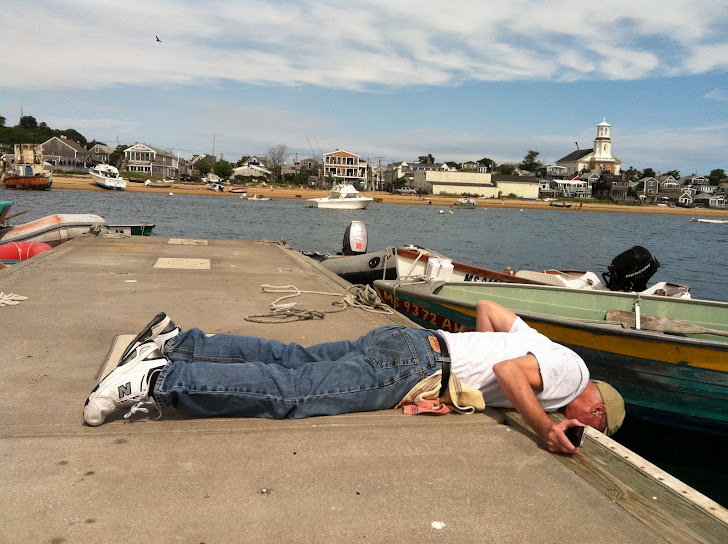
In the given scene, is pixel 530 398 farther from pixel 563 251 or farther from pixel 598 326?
pixel 563 251

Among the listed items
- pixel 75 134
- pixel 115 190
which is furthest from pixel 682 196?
pixel 75 134

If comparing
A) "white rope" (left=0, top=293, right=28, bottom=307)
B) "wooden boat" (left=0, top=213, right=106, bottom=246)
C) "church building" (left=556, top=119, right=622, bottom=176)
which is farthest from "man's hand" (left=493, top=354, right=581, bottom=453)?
"church building" (left=556, top=119, right=622, bottom=176)

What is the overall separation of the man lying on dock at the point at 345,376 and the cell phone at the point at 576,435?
3cm

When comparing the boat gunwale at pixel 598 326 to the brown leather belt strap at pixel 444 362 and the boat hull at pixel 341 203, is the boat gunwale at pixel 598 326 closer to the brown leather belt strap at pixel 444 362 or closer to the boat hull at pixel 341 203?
the brown leather belt strap at pixel 444 362

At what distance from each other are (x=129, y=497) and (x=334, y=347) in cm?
168

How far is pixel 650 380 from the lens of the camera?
6.30 metres

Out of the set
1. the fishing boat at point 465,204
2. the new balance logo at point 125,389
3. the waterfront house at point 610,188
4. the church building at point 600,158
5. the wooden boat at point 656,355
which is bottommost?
the wooden boat at point 656,355

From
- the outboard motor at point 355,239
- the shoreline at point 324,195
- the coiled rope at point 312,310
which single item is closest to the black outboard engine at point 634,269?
the coiled rope at point 312,310

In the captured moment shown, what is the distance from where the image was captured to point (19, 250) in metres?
12.5

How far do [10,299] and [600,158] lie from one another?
178 meters

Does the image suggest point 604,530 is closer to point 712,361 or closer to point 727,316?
point 712,361

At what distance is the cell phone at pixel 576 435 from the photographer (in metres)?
3.24

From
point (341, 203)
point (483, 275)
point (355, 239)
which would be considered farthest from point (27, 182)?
point (483, 275)

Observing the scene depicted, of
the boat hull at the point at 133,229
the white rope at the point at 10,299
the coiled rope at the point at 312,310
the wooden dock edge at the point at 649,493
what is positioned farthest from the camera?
the boat hull at the point at 133,229
